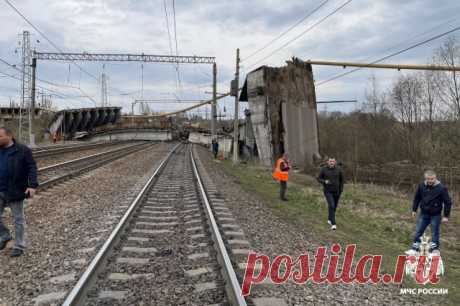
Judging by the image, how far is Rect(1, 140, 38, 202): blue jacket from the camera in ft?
18.7

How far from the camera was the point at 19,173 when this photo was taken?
5.73 meters

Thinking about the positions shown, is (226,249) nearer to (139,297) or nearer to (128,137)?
(139,297)

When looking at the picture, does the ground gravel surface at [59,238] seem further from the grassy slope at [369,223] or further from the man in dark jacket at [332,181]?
the man in dark jacket at [332,181]

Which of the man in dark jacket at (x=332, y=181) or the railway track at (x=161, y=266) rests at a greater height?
the man in dark jacket at (x=332, y=181)

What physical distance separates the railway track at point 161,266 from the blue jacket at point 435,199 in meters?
3.97

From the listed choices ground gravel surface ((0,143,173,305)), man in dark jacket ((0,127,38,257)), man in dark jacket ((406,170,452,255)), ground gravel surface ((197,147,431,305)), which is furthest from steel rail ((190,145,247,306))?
man in dark jacket ((406,170,452,255))

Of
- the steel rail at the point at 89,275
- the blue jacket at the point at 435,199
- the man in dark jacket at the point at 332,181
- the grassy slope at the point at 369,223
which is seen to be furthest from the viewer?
the man in dark jacket at the point at 332,181

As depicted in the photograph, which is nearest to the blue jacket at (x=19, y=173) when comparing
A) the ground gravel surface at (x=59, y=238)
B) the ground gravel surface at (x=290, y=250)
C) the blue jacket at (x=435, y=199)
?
the ground gravel surface at (x=59, y=238)

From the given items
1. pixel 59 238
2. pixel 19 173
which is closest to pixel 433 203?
pixel 59 238

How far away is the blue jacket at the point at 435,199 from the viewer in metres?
7.09

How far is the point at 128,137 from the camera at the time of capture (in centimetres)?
7838

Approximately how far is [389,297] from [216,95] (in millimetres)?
38543

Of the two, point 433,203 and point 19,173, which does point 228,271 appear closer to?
point 19,173

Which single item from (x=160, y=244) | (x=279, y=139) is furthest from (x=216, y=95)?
(x=160, y=244)
